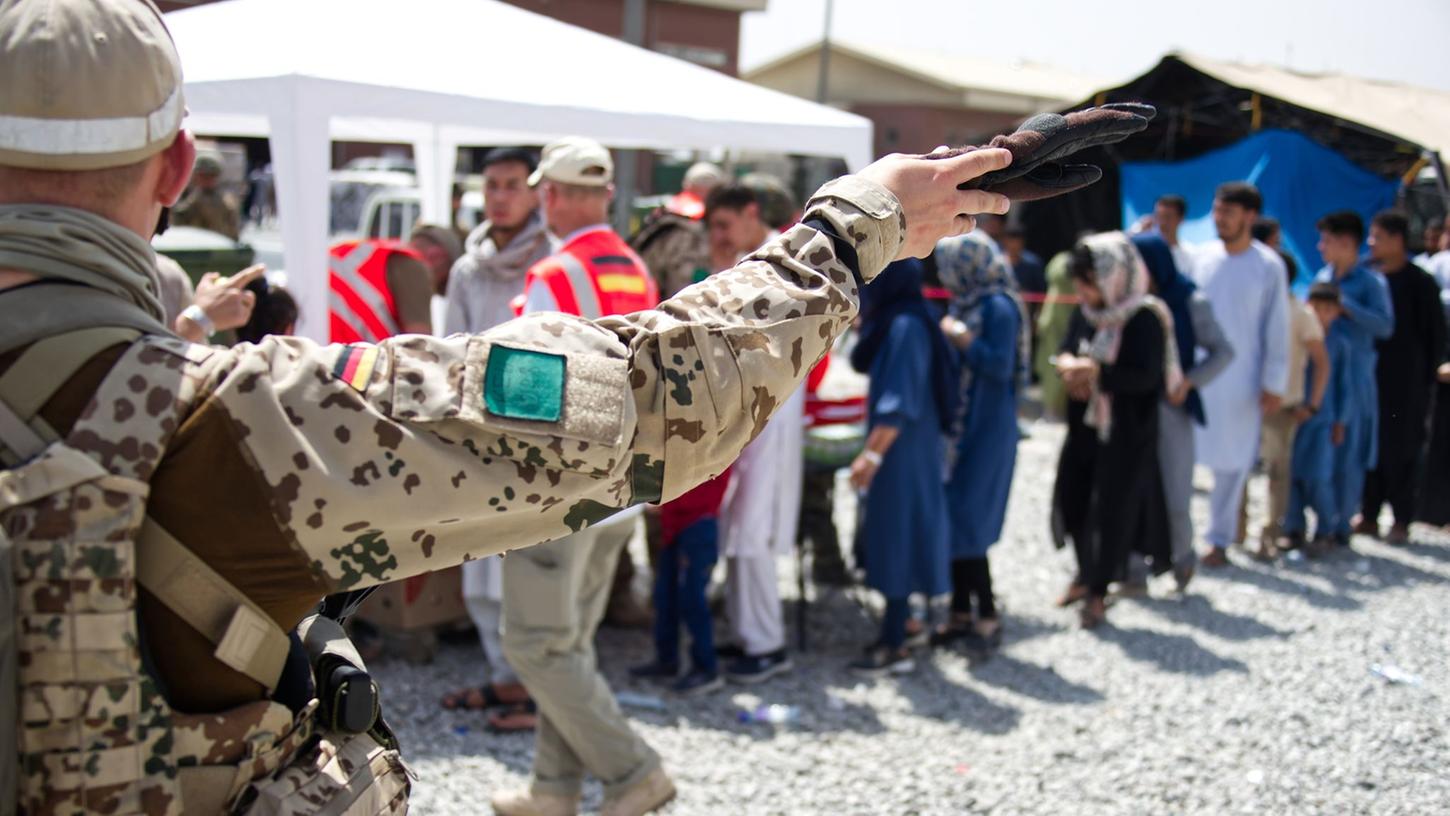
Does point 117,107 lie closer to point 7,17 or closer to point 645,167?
point 7,17

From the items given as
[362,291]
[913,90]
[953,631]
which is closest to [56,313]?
[362,291]

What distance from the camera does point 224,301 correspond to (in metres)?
3.48

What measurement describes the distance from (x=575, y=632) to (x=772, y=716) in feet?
4.66

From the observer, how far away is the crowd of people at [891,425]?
393cm

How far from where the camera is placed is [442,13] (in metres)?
5.53

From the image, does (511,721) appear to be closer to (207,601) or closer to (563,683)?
(563,683)

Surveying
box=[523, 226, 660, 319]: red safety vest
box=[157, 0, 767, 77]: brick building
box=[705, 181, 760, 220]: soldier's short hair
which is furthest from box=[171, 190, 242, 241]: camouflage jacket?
box=[157, 0, 767, 77]: brick building

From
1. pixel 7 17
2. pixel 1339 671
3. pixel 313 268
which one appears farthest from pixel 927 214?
pixel 1339 671

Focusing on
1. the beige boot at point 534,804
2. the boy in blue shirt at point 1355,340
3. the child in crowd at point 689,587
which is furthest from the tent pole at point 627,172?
the beige boot at point 534,804

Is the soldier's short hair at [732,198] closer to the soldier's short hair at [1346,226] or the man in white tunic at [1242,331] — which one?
the man in white tunic at [1242,331]

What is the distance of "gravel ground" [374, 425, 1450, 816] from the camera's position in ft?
13.8

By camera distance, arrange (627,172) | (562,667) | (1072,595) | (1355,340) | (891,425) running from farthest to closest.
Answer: (627,172)
(1355,340)
(1072,595)
(891,425)
(562,667)

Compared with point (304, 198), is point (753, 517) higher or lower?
lower

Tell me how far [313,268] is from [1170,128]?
10953mm
